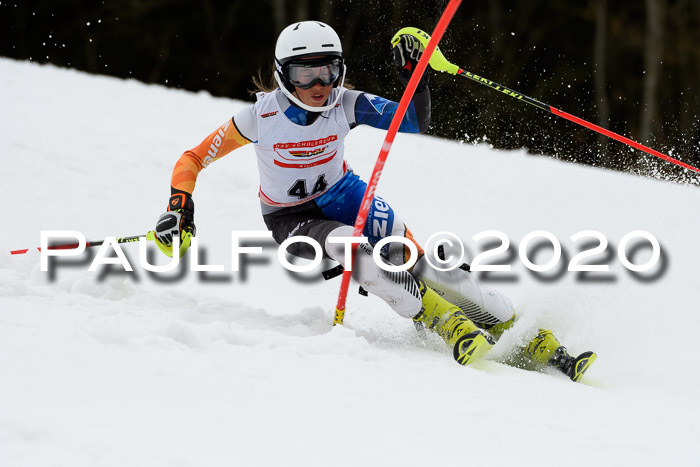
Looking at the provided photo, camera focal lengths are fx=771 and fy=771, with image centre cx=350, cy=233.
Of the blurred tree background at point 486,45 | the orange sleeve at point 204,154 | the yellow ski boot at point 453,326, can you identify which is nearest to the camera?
the yellow ski boot at point 453,326

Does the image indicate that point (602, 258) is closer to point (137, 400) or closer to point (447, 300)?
point (447, 300)

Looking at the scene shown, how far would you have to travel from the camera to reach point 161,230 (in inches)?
145

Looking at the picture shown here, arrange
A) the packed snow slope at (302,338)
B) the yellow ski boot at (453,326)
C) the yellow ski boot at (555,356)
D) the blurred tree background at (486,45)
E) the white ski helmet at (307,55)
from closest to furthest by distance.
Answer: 1. the packed snow slope at (302,338)
2. the yellow ski boot at (453,326)
3. the yellow ski boot at (555,356)
4. the white ski helmet at (307,55)
5. the blurred tree background at (486,45)

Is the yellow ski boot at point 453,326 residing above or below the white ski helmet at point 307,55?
below

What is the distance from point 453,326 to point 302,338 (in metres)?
0.74

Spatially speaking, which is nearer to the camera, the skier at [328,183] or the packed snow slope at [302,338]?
the packed snow slope at [302,338]

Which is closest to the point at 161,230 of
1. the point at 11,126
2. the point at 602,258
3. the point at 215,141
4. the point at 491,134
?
the point at 215,141

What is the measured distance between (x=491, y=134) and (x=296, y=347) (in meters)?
14.9
